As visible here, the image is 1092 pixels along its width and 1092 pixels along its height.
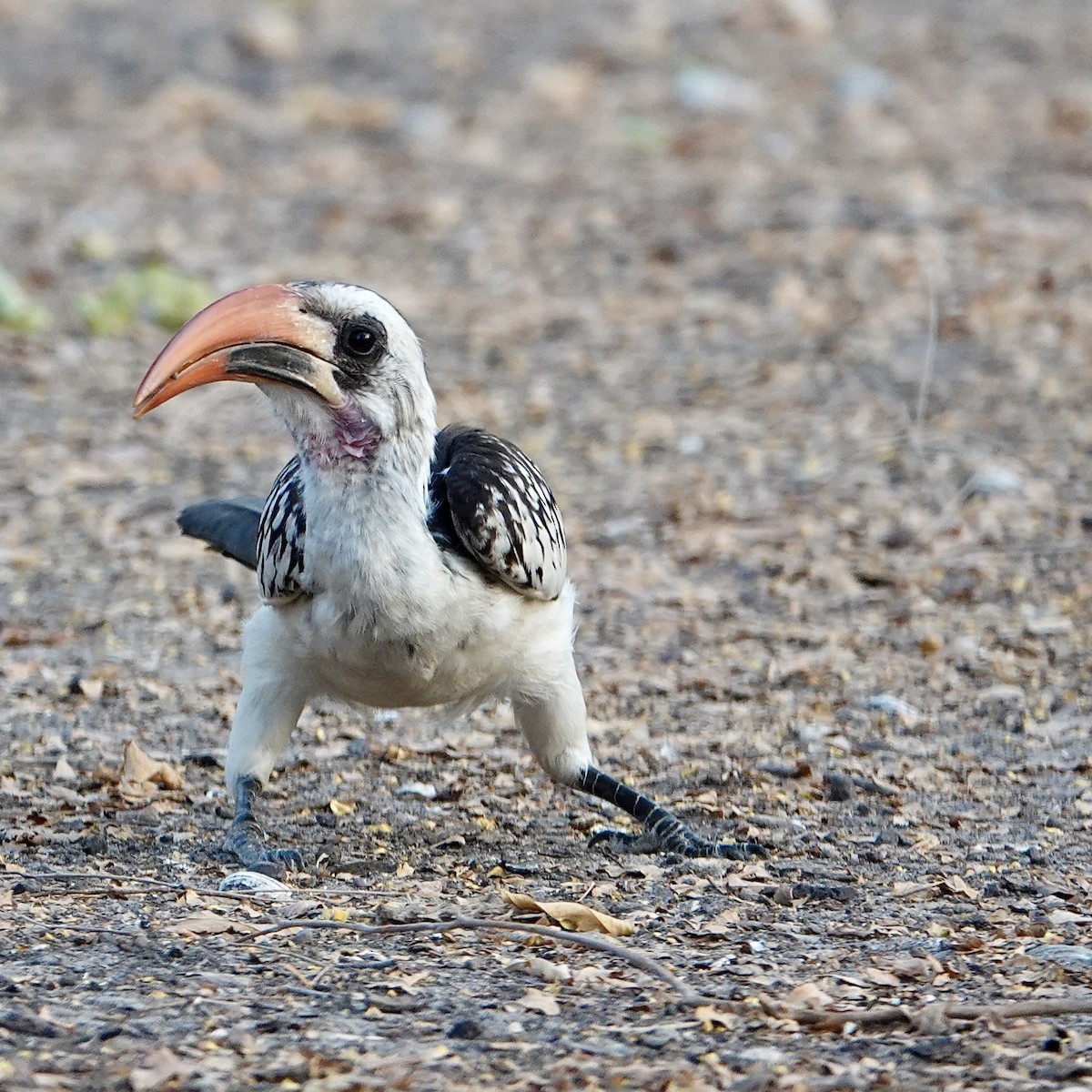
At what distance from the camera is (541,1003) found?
3.67 m

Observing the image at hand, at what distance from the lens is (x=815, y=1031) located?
11.6 ft

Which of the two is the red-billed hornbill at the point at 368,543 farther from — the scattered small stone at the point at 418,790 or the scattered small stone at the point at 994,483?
the scattered small stone at the point at 994,483

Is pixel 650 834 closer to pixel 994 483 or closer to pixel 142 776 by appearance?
pixel 142 776

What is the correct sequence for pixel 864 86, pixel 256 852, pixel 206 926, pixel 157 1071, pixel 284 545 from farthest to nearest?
pixel 864 86 → pixel 256 852 → pixel 284 545 → pixel 206 926 → pixel 157 1071

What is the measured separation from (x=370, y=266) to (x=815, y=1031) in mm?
8355

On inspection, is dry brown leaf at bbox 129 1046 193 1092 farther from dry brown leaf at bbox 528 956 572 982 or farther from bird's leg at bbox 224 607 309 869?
bird's leg at bbox 224 607 309 869

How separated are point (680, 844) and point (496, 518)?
99 centimetres

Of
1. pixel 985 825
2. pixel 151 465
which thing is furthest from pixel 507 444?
pixel 151 465

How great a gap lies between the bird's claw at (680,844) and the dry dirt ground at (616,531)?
78 mm

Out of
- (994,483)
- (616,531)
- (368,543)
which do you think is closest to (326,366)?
(368,543)

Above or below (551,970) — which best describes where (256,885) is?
below

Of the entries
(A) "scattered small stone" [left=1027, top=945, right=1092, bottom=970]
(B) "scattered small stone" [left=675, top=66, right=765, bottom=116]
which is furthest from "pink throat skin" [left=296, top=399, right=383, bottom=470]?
(B) "scattered small stone" [left=675, top=66, right=765, bottom=116]

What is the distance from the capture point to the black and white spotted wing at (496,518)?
15.0 ft

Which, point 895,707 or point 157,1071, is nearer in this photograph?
point 157,1071
